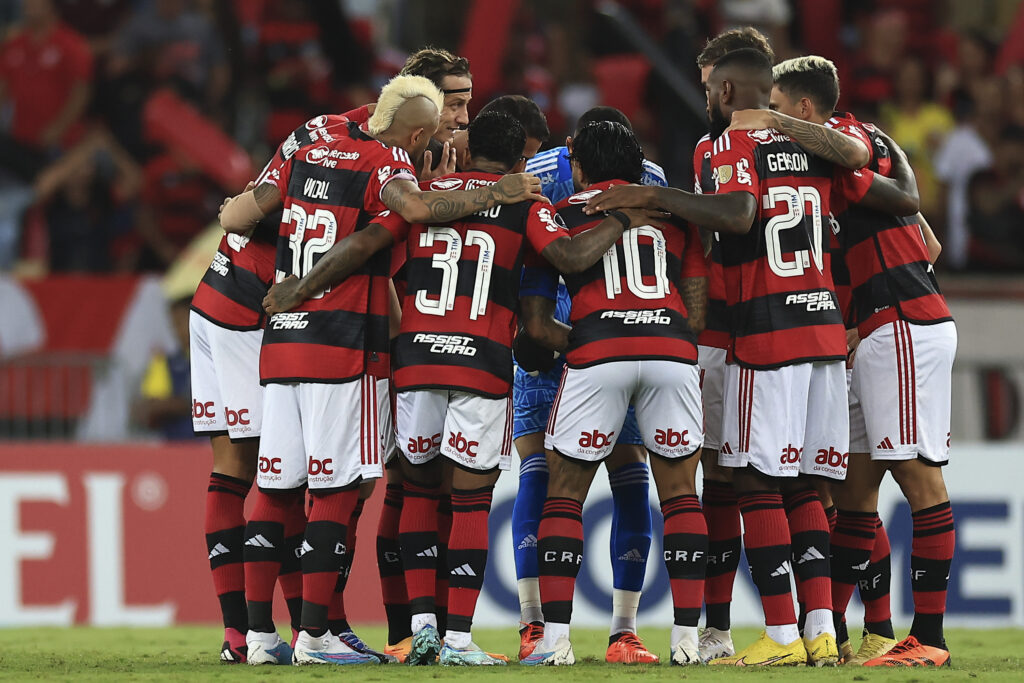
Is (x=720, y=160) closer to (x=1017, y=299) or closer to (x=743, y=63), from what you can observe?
(x=743, y=63)

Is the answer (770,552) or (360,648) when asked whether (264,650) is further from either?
(770,552)

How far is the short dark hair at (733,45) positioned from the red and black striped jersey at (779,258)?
0.47m

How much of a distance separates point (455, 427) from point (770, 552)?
4.54 ft

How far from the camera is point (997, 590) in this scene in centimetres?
910

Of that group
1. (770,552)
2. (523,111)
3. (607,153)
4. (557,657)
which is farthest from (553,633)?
(523,111)

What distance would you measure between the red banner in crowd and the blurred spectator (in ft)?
21.5

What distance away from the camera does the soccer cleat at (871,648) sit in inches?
246

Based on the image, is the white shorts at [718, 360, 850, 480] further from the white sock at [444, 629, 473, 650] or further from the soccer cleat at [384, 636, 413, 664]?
the soccer cleat at [384, 636, 413, 664]

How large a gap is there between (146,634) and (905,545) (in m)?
4.65

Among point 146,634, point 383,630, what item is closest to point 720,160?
point 383,630

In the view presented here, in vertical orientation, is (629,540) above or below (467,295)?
below

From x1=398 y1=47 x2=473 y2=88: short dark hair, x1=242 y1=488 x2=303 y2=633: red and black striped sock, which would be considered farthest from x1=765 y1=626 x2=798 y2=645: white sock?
x1=398 y1=47 x2=473 y2=88: short dark hair

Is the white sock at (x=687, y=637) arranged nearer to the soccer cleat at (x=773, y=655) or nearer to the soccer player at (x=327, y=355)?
the soccer cleat at (x=773, y=655)

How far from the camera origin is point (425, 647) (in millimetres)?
5910
